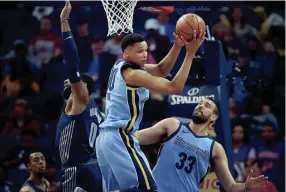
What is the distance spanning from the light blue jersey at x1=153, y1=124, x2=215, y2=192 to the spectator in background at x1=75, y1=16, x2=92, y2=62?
15.7 ft

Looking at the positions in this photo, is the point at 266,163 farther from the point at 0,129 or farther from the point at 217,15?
the point at 0,129

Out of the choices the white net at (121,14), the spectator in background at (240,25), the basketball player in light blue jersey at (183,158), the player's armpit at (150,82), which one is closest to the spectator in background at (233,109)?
the spectator in background at (240,25)

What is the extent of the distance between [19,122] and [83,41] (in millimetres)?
1702

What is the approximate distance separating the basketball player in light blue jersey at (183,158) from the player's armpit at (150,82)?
1.50 m

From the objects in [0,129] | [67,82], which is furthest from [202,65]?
[0,129]

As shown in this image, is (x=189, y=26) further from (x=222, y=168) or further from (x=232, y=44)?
(x=232, y=44)

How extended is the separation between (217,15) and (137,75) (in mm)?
7551

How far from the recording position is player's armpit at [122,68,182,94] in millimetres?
6703

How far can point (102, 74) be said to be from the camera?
12812 millimetres

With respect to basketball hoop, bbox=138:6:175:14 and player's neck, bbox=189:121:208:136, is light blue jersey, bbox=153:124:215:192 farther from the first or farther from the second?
basketball hoop, bbox=138:6:175:14

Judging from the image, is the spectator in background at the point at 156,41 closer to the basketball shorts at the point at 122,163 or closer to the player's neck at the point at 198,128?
the player's neck at the point at 198,128

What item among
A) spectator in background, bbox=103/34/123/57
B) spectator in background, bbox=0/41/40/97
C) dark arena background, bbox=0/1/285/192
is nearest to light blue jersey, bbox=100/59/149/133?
dark arena background, bbox=0/1/285/192

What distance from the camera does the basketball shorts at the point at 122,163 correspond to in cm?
687

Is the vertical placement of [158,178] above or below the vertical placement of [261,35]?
below
